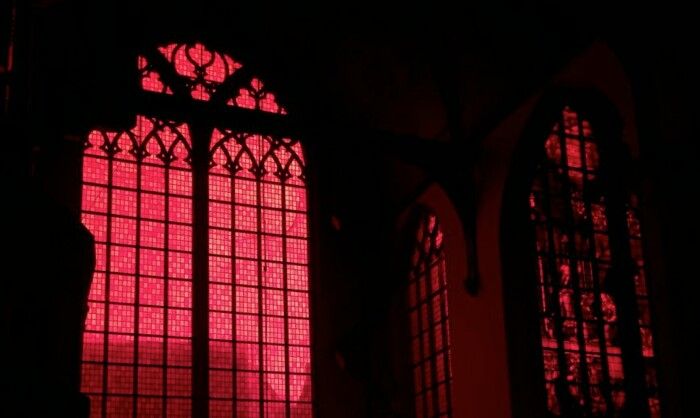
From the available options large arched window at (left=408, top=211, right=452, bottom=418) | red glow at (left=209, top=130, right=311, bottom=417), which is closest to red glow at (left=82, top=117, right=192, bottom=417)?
red glow at (left=209, top=130, right=311, bottom=417)

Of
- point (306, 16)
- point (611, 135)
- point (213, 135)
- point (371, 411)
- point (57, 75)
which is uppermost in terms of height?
point (306, 16)

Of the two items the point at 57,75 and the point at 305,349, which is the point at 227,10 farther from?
the point at 57,75

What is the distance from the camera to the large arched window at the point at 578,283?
36.6 feet

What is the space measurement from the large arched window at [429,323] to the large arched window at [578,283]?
4.20 ft

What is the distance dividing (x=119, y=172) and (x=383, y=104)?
311 cm

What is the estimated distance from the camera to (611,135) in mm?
10211

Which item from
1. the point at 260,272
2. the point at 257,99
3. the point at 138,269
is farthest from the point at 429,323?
the point at 257,99

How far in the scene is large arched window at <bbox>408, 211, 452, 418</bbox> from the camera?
12312 mm

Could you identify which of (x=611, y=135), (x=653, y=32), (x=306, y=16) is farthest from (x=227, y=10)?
(x=653, y=32)

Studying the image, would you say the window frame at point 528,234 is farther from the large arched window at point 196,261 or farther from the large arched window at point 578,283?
the large arched window at point 196,261

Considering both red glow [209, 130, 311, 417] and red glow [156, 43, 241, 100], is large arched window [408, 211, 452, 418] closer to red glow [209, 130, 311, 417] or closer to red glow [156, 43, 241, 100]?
red glow [209, 130, 311, 417]

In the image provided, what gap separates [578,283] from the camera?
1171 centimetres

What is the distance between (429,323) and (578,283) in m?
1.83

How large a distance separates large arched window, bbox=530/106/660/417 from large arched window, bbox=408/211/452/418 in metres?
1.28
